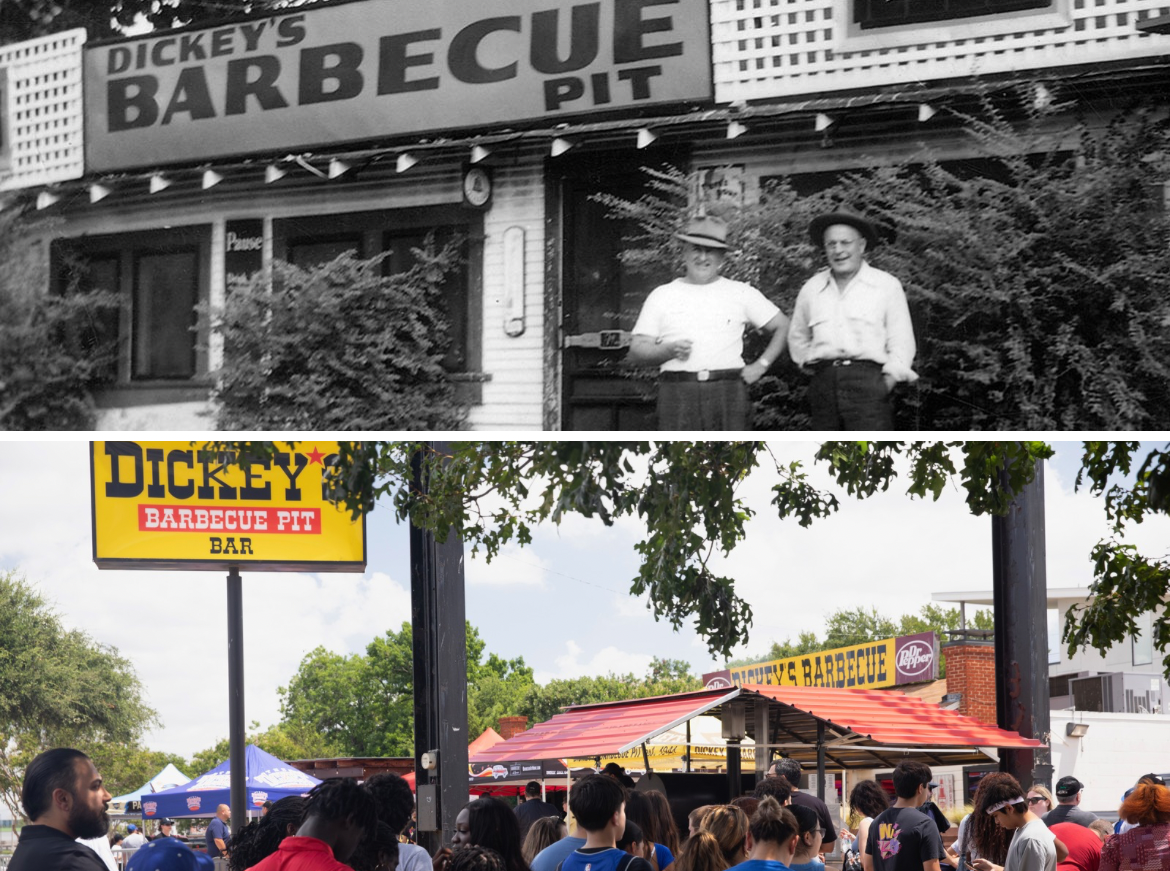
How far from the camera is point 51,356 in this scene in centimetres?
543

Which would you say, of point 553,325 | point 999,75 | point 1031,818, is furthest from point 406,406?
point 1031,818

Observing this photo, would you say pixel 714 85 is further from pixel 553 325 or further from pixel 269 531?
pixel 269 531

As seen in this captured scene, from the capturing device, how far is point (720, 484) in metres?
6.81

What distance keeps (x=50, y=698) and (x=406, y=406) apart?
1778 inches

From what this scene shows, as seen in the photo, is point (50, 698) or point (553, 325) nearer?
point (553, 325)

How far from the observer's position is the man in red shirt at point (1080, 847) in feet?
19.3

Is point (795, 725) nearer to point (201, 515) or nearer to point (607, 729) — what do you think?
point (607, 729)

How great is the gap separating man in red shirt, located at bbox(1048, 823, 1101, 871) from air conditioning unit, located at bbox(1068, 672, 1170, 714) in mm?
26211

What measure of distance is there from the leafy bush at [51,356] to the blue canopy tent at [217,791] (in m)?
12.2

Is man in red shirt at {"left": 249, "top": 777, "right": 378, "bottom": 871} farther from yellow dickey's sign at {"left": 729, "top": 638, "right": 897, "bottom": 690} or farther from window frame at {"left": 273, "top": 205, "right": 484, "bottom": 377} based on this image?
yellow dickey's sign at {"left": 729, "top": 638, "right": 897, "bottom": 690}

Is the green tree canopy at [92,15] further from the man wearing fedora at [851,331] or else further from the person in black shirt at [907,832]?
the person in black shirt at [907,832]

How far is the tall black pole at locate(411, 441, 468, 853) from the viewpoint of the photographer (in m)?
8.41

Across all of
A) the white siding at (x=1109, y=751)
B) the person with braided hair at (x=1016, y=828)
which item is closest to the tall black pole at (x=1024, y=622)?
the person with braided hair at (x=1016, y=828)

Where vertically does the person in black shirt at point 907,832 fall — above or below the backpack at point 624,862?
below
